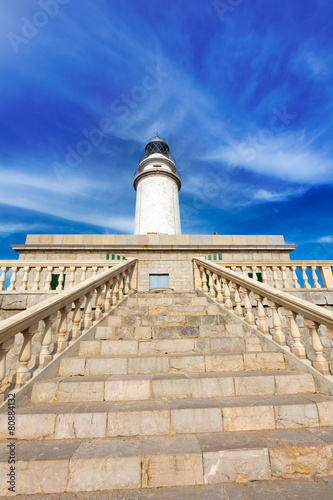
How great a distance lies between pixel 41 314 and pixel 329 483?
3518 millimetres

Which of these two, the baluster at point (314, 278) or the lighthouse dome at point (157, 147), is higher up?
the lighthouse dome at point (157, 147)

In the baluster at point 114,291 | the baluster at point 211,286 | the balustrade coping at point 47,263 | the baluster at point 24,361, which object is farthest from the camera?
the balustrade coping at point 47,263

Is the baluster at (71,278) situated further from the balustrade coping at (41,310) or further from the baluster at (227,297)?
the baluster at (227,297)

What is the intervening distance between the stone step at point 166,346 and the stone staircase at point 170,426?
436mm

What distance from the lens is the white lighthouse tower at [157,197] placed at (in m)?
19.4

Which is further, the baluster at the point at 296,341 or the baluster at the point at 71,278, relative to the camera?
the baluster at the point at 71,278

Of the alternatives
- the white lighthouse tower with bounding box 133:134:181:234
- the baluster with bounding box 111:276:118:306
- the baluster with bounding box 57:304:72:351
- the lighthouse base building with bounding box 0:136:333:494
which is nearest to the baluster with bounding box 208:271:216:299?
the lighthouse base building with bounding box 0:136:333:494

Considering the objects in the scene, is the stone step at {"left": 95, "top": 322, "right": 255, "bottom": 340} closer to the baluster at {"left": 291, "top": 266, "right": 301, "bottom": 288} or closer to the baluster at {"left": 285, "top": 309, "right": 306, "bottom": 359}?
the baluster at {"left": 285, "top": 309, "right": 306, "bottom": 359}

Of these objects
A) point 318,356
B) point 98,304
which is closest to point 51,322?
point 98,304

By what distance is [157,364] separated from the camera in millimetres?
3219

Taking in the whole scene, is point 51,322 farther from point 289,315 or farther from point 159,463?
point 289,315

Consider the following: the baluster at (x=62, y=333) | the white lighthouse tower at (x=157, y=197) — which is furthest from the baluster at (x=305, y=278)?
the white lighthouse tower at (x=157, y=197)

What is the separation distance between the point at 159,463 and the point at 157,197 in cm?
1961

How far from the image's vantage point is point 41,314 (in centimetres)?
306
